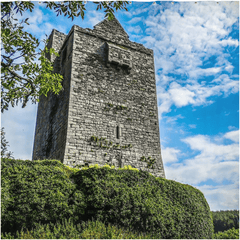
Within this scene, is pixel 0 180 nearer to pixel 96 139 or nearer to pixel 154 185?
pixel 154 185

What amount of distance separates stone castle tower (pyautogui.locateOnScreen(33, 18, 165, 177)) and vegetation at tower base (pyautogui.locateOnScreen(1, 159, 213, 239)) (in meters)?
3.31

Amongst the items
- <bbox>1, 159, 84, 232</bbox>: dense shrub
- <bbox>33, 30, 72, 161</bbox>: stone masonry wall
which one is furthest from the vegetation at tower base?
<bbox>33, 30, 72, 161</bbox>: stone masonry wall

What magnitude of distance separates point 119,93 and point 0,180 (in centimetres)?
814

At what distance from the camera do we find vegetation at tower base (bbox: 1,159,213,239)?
528cm

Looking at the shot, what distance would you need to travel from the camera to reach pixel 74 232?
5.30 meters

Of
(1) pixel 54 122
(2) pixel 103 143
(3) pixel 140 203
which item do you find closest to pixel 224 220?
(2) pixel 103 143

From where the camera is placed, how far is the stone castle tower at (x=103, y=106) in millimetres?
10609

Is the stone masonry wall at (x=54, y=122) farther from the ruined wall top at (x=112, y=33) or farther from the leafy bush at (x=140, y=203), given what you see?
the leafy bush at (x=140, y=203)

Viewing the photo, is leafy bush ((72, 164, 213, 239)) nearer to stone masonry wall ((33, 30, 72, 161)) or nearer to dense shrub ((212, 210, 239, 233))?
stone masonry wall ((33, 30, 72, 161))

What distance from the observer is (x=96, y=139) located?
1070 centimetres

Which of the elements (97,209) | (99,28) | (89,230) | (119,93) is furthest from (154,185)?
(99,28)

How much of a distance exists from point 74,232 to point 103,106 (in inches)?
276

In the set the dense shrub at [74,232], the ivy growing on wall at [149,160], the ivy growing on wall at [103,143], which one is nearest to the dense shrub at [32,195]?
the dense shrub at [74,232]

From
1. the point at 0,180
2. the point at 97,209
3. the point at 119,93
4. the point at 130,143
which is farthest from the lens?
the point at 119,93
